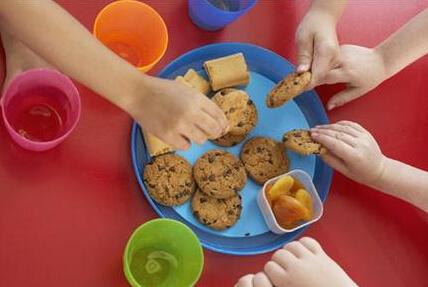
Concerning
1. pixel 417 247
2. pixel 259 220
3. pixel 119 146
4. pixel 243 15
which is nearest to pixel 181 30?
pixel 243 15

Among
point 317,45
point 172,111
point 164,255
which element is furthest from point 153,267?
point 317,45

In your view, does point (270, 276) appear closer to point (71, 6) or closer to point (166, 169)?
point (166, 169)

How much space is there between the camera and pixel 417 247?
95cm

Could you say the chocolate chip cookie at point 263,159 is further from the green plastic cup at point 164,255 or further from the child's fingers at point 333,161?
the green plastic cup at point 164,255

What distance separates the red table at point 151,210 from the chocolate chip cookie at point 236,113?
0.38ft

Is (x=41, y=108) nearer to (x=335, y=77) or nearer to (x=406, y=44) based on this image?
(x=335, y=77)

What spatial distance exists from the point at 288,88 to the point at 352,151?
0.14 metres

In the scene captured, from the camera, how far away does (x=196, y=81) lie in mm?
920

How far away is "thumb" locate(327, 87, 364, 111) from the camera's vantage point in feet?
3.26

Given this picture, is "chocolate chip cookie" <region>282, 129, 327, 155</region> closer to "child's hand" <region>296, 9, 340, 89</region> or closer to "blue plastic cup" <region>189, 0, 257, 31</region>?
"child's hand" <region>296, 9, 340, 89</region>

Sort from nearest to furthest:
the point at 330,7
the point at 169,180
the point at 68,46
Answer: the point at 68,46, the point at 169,180, the point at 330,7

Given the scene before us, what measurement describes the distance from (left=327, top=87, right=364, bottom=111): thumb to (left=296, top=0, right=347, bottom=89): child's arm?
49 millimetres

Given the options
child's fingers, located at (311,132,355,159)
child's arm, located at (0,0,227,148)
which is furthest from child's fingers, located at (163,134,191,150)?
child's fingers, located at (311,132,355,159)

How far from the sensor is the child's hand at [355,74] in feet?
3.24
